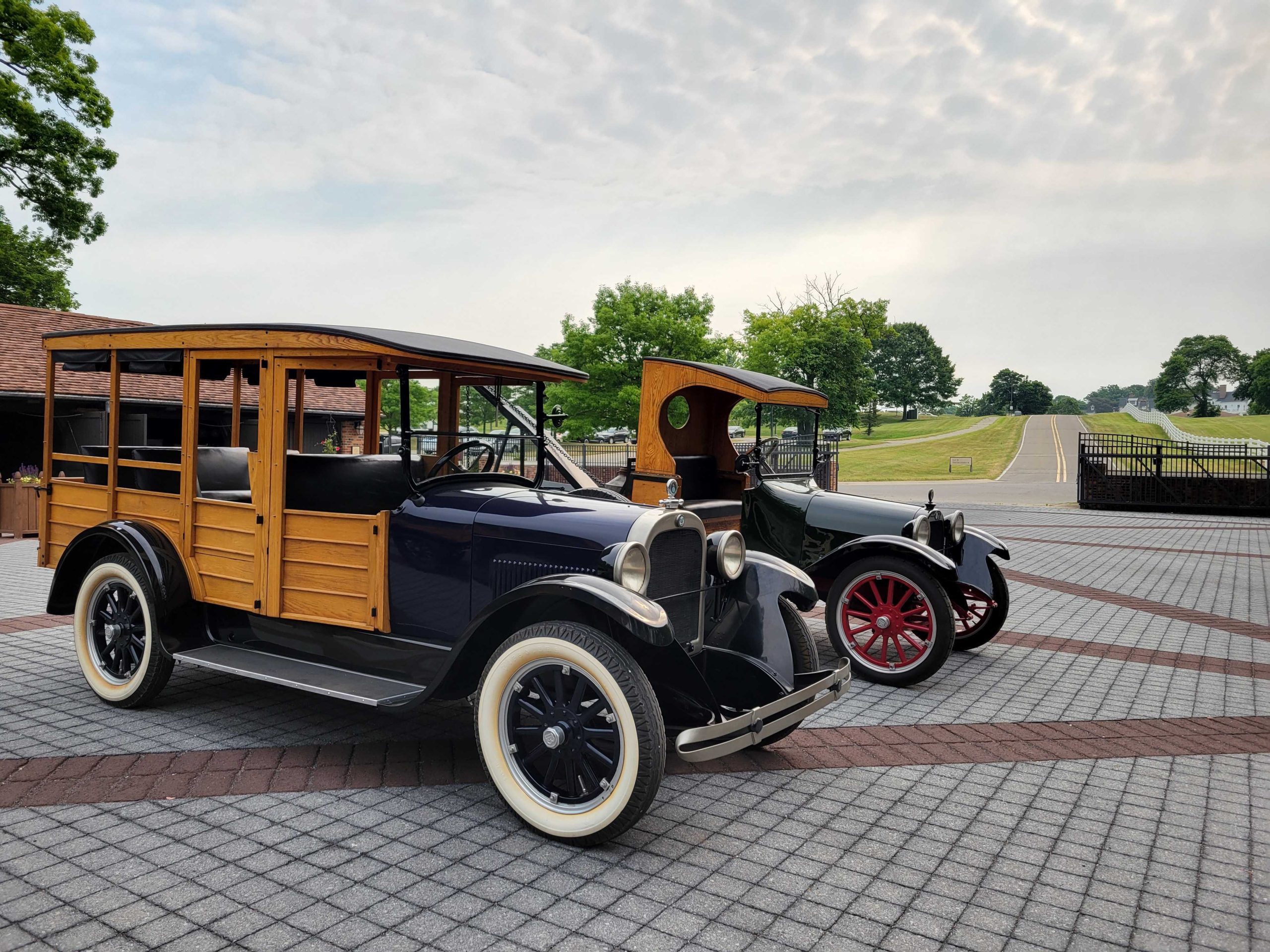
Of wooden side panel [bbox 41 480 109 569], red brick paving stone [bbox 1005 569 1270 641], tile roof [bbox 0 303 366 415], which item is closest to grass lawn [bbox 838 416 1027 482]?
tile roof [bbox 0 303 366 415]

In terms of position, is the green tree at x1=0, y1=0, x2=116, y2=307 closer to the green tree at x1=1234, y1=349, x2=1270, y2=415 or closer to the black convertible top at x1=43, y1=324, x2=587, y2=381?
the black convertible top at x1=43, y1=324, x2=587, y2=381

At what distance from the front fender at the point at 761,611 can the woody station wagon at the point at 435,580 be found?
0.4 inches

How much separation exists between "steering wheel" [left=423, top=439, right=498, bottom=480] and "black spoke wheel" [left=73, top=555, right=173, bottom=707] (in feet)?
5.46

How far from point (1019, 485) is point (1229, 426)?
3562cm

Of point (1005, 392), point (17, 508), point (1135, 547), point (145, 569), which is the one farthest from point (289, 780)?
point (1005, 392)

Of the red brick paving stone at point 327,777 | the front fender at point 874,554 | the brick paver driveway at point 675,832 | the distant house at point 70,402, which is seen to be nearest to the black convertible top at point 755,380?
the front fender at point 874,554

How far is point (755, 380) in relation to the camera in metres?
7.09

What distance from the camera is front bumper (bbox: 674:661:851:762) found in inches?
119

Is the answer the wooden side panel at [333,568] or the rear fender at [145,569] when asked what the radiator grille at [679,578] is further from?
the rear fender at [145,569]

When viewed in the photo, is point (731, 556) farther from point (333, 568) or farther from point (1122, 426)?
point (1122, 426)

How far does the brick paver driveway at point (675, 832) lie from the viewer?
2627 mm

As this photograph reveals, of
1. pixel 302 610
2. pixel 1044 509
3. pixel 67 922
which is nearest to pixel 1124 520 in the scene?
pixel 1044 509

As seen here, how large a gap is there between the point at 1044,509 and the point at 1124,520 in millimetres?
2698

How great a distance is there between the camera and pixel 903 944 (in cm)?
255
